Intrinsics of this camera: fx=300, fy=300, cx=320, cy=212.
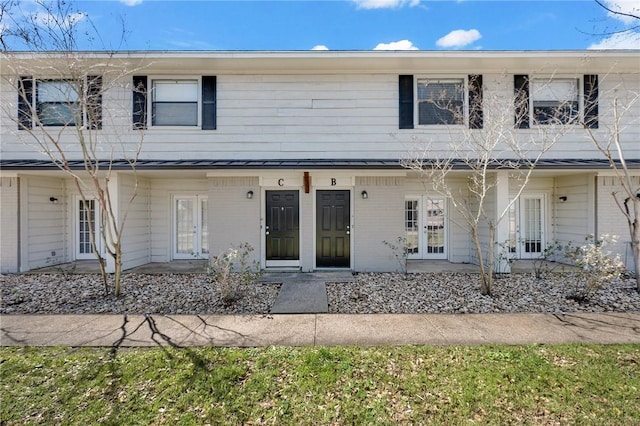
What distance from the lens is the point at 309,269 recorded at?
8750 millimetres

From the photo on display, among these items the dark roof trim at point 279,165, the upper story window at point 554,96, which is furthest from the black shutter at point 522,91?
the dark roof trim at point 279,165

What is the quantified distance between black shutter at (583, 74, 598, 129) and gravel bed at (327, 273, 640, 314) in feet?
15.4

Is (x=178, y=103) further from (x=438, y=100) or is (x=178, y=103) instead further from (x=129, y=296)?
(x=438, y=100)

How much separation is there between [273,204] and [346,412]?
21.8ft

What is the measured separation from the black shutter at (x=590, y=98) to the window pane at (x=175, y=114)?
11.5 metres

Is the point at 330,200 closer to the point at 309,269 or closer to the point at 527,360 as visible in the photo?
the point at 309,269

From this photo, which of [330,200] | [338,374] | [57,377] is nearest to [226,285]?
[57,377]

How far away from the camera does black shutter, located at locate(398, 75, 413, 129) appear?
8859mm

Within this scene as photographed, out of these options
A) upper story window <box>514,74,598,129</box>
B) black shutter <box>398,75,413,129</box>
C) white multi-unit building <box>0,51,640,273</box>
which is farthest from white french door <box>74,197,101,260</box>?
upper story window <box>514,74,598,129</box>

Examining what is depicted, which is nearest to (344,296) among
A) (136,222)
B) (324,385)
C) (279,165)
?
(324,385)

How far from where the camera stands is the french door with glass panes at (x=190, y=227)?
34.0ft

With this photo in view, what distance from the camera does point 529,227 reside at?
1048 centimetres

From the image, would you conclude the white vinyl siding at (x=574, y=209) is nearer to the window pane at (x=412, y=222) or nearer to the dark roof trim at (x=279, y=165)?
the dark roof trim at (x=279, y=165)

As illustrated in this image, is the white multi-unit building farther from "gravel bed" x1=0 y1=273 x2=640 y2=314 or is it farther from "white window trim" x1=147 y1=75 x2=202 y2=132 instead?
"gravel bed" x1=0 y1=273 x2=640 y2=314
